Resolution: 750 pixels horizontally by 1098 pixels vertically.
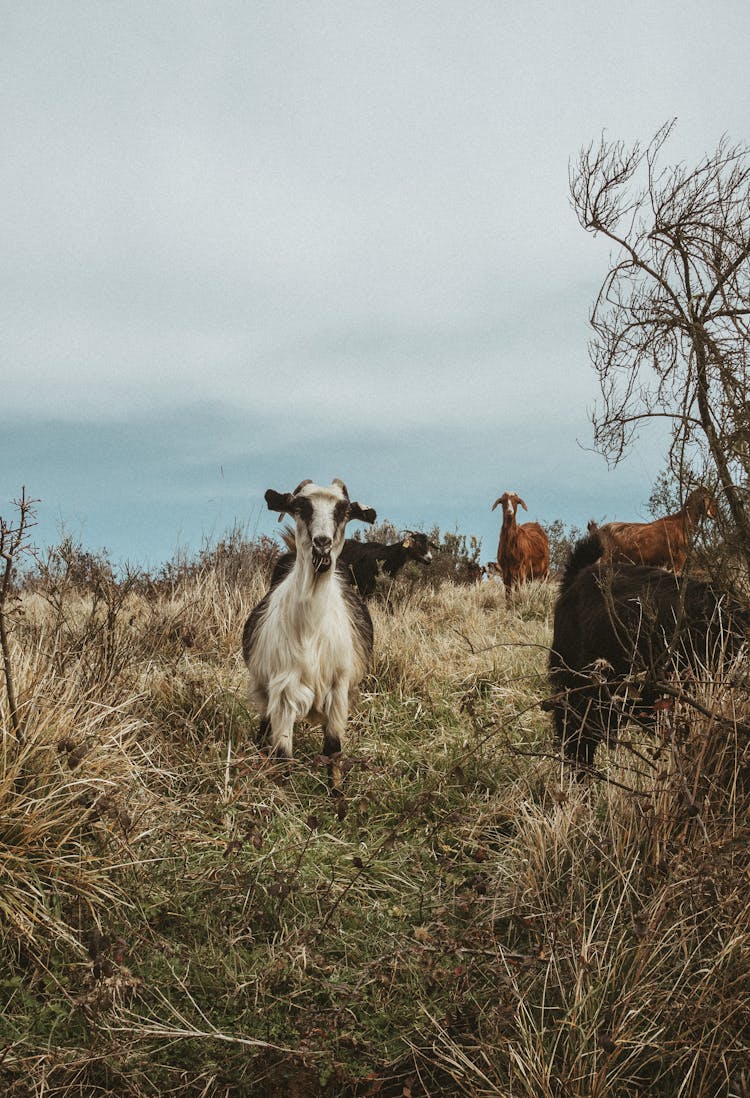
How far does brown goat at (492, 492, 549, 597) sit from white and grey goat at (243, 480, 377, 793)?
8919 millimetres

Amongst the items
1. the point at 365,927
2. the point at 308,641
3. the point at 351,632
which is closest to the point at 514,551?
the point at 351,632

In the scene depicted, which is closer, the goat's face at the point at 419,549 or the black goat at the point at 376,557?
the black goat at the point at 376,557

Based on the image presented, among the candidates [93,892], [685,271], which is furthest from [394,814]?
[685,271]

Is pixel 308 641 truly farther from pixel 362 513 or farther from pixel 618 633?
pixel 618 633

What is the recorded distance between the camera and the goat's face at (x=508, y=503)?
15.2 meters

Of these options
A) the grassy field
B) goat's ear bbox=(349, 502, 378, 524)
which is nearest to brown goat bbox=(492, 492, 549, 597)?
goat's ear bbox=(349, 502, 378, 524)

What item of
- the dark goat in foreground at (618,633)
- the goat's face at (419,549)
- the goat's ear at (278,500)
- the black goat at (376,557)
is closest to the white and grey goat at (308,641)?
the goat's ear at (278,500)

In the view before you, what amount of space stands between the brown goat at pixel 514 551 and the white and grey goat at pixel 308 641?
8.92m

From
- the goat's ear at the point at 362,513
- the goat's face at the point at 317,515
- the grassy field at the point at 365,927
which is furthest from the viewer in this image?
the goat's ear at the point at 362,513

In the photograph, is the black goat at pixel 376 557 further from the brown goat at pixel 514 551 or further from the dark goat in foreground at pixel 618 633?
the dark goat in foreground at pixel 618 633

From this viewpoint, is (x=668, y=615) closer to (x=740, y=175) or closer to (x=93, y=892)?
(x=740, y=175)

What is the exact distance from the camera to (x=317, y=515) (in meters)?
5.43

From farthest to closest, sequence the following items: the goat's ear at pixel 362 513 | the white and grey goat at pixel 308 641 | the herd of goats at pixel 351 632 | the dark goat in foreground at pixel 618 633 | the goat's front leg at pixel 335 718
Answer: the goat's ear at pixel 362 513
the goat's front leg at pixel 335 718
the white and grey goat at pixel 308 641
the herd of goats at pixel 351 632
the dark goat in foreground at pixel 618 633

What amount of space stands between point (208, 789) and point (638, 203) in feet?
13.5
